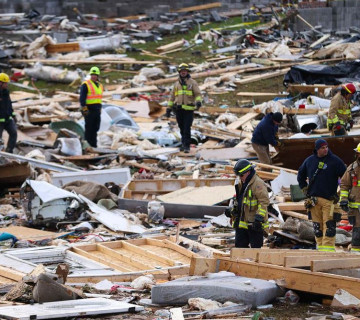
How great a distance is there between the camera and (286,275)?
1018cm

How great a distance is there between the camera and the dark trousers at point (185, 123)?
2047cm

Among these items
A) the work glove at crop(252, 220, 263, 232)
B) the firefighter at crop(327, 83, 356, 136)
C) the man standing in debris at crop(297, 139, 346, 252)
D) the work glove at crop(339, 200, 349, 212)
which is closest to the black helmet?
the work glove at crop(252, 220, 263, 232)

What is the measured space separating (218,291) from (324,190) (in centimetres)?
341

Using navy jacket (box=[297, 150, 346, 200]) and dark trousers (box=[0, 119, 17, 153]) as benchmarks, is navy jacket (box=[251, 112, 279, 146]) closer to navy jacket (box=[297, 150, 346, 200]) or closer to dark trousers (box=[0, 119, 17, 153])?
navy jacket (box=[297, 150, 346, 200])

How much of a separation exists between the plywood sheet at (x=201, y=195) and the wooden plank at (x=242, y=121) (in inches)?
255

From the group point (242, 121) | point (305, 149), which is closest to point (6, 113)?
point (305, 149)

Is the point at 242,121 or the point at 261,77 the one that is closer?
the point at 242,121

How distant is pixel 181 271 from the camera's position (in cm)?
1147

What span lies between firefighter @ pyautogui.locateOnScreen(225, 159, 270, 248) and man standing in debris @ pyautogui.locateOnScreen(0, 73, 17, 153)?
856 cm

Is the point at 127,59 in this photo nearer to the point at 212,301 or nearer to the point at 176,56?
the point at 176,56

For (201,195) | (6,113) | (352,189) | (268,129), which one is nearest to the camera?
(352,189)

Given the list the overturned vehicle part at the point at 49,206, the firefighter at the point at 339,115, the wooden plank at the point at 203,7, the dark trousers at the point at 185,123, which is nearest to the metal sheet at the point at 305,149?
the firefighter at the point at 339,115

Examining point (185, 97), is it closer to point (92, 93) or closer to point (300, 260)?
point (92, 93)

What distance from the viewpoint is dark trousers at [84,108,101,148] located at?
68.5ft
